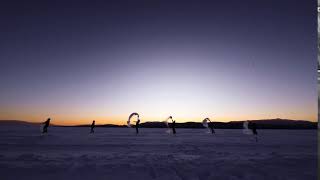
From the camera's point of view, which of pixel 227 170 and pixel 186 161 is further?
pixel 186 161

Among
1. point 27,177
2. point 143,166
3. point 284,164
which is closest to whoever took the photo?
point 27,177

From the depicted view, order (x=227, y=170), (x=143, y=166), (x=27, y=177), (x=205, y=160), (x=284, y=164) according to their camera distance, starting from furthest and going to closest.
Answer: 1. (x=205, y=160)
2. (x=284, y=164)
3. (x=143, y=166)
4. (x=227, y=170)
5. (x=27, y=177)

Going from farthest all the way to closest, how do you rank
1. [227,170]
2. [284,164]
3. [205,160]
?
1. [205,160]
2. [284,164]
3. [227,170]

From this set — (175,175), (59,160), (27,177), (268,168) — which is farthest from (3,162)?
(268,168)

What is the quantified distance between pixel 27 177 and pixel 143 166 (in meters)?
3.52

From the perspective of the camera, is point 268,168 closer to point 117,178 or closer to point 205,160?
point 205,160

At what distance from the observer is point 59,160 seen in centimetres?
1255

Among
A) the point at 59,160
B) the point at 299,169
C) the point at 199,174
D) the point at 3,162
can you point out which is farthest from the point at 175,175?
the point at 3,162

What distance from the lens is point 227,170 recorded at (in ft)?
34.1

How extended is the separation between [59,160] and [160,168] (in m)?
4.00

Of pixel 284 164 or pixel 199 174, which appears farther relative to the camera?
pixel 284 164

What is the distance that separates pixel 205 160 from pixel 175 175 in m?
3.46

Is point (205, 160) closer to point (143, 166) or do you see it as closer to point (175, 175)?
point (143, 166)

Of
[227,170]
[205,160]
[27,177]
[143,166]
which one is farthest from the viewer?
[205,160]
